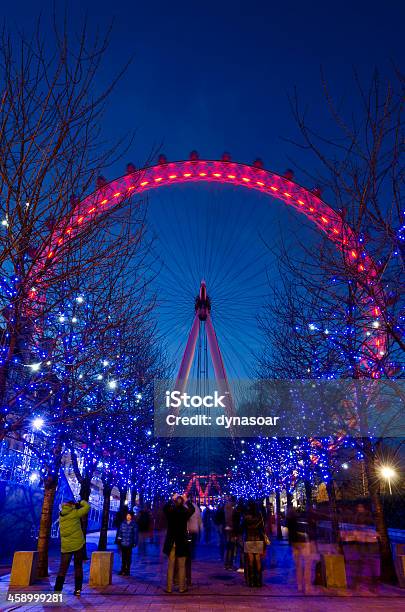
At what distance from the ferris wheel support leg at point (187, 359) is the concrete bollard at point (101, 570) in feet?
75.3

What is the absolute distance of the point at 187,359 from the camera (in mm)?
36594

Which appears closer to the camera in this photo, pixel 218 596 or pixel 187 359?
pixel 218 596

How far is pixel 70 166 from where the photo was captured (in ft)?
24.7

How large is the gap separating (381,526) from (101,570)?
7.06 metres

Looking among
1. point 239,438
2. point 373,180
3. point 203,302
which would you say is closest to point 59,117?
point 373,180

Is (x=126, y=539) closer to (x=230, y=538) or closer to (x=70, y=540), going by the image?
(x=230, y=538)

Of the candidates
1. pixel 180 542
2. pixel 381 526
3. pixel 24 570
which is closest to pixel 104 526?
pixel 24 570

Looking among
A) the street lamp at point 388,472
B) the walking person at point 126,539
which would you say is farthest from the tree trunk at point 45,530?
the street lamp at point 388,472

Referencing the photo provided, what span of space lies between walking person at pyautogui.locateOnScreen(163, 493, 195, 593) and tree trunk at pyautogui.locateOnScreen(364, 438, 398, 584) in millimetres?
5037

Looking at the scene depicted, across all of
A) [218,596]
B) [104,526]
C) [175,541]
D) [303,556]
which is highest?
[104,526]

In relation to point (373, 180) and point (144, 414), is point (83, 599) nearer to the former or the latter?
point (373, 180)

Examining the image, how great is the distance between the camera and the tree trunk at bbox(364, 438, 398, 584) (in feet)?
39.5

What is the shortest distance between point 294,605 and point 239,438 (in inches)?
1562

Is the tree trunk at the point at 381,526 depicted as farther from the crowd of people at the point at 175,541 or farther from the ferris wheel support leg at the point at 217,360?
the ferris wheel support leg at the point at 217,360
